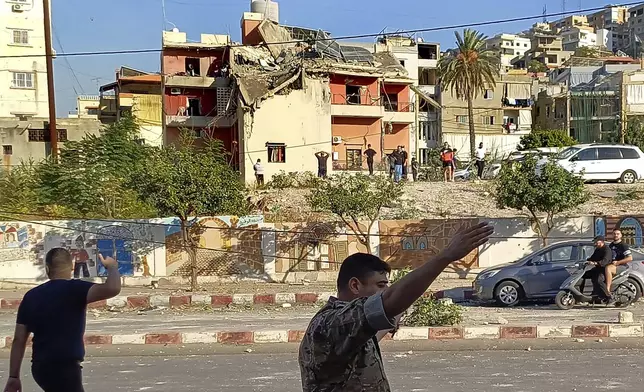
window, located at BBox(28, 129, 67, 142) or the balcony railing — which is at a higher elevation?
the balcony railing

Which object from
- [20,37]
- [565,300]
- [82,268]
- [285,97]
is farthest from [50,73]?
[20,37]

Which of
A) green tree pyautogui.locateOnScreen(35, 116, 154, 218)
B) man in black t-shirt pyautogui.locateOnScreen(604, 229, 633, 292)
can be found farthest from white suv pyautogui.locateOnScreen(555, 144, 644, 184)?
green tree pyautogui.locateOnScreen(35, 116, 154, 218)

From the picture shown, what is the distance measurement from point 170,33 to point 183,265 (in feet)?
104

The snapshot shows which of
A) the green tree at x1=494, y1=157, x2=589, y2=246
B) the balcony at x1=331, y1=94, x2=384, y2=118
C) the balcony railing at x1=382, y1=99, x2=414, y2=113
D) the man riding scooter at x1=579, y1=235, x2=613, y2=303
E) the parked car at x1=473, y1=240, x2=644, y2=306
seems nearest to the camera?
the man riding scooter at x1=579, y1=235, x2=613, y2=303

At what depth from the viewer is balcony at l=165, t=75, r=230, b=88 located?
152 feet

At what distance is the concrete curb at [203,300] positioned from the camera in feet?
58.4

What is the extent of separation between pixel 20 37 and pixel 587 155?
4630cm

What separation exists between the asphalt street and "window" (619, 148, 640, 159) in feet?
69.4

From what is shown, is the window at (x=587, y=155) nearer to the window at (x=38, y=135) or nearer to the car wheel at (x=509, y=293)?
the car wheel at (x=509, y=293)

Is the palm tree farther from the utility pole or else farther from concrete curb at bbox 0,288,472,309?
concrete curb at bbox 0,288,472,309

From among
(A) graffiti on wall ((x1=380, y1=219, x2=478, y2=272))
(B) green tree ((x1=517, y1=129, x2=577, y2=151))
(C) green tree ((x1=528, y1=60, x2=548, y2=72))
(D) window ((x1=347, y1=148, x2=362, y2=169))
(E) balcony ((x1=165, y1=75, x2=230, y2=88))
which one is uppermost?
(C) green tree ((x1=528, y1=60, x2=548, y2=72))

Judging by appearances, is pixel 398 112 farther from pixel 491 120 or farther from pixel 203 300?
pixel 203 300

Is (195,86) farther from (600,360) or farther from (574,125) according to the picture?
(600,360)

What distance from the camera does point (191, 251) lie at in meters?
21.1
